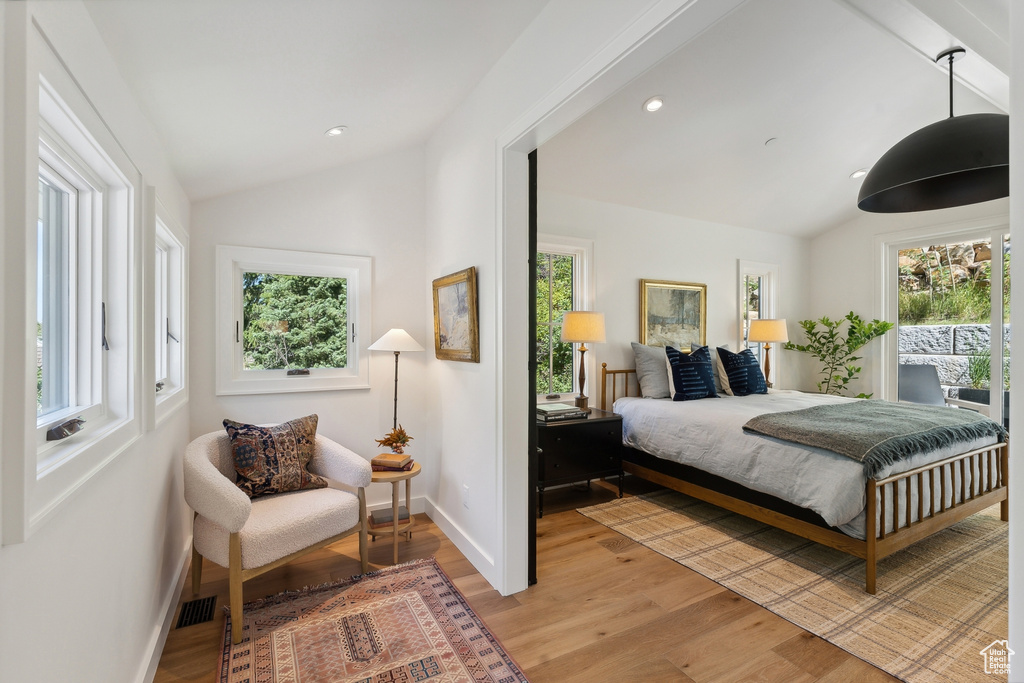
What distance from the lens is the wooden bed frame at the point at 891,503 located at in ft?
8.01

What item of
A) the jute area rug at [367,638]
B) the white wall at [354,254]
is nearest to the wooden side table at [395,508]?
the jute area rug at [367,638]

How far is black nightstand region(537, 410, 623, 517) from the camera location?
3400mm

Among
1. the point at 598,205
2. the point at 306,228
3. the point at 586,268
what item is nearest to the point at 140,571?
the point at 306,228

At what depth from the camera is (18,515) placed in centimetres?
83

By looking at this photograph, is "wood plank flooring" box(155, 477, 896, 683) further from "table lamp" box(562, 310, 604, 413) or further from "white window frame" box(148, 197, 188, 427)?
"table lamp" box(562, 310, 604, 413)

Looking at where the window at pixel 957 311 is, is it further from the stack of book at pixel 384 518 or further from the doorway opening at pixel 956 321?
the stack of book at pixel 384 518

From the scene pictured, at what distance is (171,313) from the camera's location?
2.63 m

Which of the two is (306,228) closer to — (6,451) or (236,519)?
(236,519)

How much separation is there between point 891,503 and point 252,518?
312 centimetres

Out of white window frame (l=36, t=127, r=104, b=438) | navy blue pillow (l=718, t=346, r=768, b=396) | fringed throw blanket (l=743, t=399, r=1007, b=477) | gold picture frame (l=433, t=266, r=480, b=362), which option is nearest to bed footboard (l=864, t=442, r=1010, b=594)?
fringed throw blanket (l=743, t=399, r=1007, b=477)

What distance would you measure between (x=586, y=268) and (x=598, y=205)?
592mm

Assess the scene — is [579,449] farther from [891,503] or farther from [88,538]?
[88,538]

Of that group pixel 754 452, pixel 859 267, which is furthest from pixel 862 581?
pixel 859 267

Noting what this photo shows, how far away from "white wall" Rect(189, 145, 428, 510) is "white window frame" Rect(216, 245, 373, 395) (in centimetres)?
4
